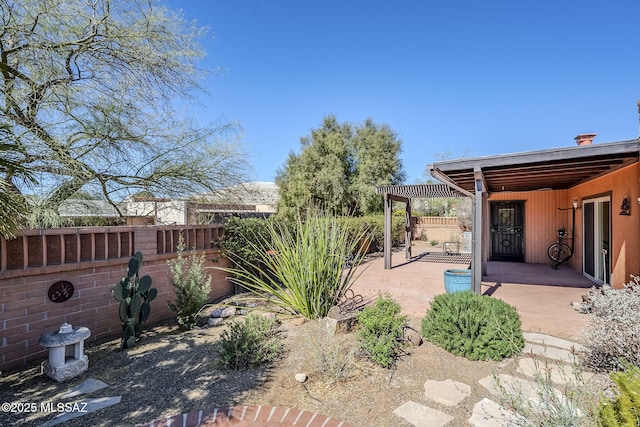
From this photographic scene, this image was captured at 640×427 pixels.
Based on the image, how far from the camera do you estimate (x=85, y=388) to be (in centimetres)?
297

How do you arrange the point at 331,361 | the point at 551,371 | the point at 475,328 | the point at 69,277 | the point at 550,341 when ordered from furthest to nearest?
the point at 69,277 < the point at 550,341 < the point at 475,328 < the point at 551,371 < the point at 331,361

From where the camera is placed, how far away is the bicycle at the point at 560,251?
9594 millimetres

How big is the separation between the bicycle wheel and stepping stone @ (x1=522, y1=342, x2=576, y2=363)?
7132 mm

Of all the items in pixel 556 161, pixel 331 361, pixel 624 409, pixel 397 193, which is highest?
pixel 556 161

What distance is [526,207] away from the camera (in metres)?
10.8

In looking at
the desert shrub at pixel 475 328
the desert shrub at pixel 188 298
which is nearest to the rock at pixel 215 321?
the desert shrub at pixel 188 298

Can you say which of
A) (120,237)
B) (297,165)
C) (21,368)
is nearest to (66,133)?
(120,237)

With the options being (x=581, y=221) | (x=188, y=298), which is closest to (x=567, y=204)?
(x=581, y=221)

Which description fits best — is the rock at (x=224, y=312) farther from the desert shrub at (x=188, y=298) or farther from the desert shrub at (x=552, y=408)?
the desert shrub at (x=552, y=408)

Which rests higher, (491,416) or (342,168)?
(342,168)

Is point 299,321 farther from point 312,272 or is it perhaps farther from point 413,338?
point 413,338

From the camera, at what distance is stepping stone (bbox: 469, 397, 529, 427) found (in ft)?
7.57

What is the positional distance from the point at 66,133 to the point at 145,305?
286cm

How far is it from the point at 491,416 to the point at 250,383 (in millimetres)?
1951
